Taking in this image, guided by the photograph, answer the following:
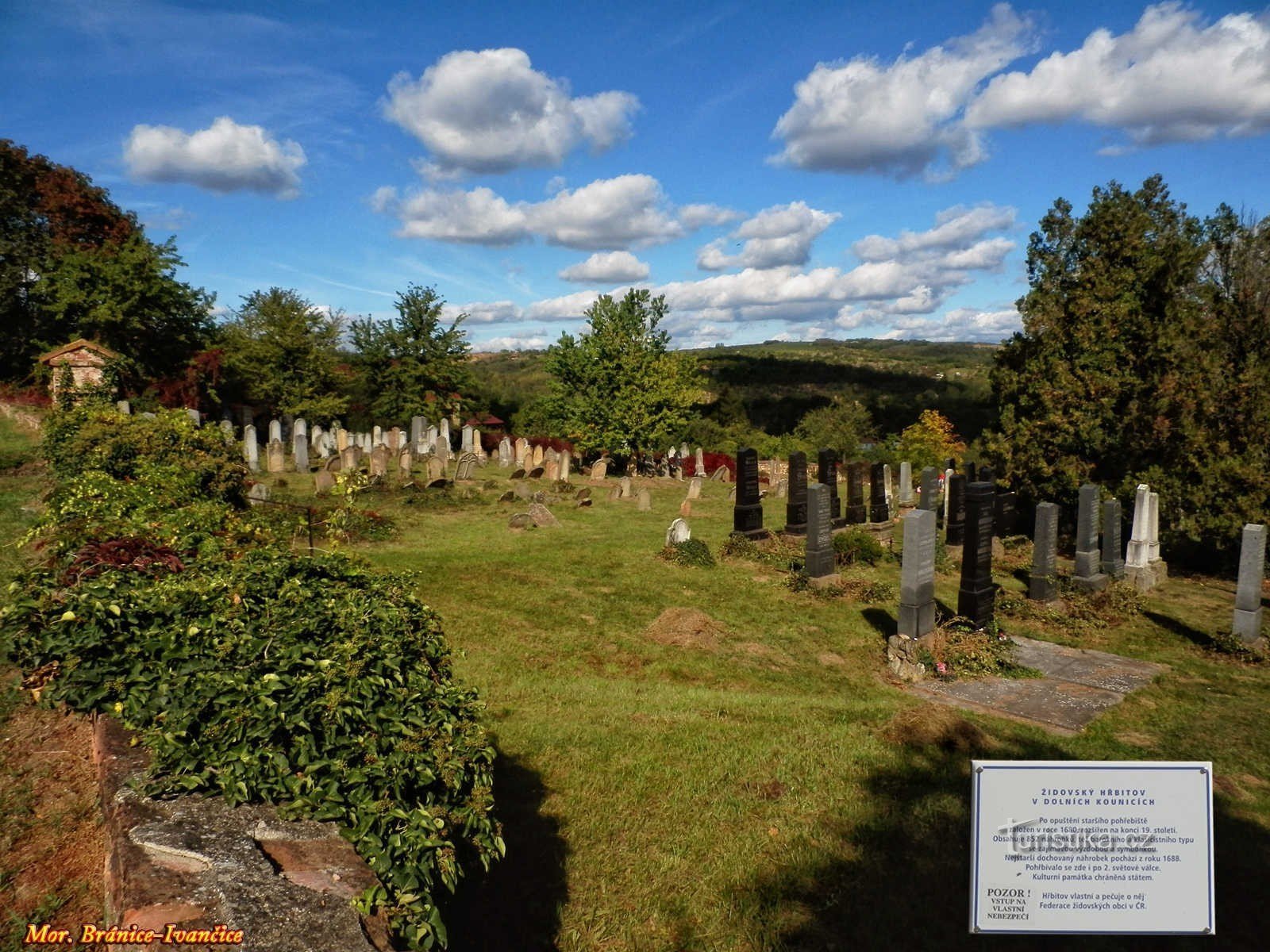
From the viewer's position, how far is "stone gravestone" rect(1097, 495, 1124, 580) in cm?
1412

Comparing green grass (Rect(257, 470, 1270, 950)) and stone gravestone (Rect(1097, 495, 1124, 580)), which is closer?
green grass (Rect(257, 470, 1270, 950))

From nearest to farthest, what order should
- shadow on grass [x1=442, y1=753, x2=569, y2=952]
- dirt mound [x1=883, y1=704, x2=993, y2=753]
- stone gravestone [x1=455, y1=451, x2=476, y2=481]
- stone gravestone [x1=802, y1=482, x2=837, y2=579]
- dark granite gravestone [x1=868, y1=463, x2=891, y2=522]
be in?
1. shadow on grass [x1=442, y1=753, x2=569, y2=952]
2. dirt mound [x1=883, y1=704, x2=993, y2=753]
3. stone gravestone [x1=802, y1=482, x2=837, y2=579]
4. dark granite gravestone [x1=868, y1=463, x2=891, y2=522]
5. stone gravestone [x1=455, y1=451, x2=476, y2=481]

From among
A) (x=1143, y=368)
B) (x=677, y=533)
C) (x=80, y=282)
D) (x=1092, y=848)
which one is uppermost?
(x=80, y=282)

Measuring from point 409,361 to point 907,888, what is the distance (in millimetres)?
31689

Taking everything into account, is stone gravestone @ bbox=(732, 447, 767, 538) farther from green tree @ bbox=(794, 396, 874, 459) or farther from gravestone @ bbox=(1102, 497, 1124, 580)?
green tree @ bbox=(794, 396, 874, 459)

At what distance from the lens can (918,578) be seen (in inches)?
401

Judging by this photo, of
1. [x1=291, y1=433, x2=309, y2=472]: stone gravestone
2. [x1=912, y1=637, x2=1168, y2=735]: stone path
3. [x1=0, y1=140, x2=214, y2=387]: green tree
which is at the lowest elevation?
[x1=912, y1=637, x2=1168, y2=735]: stone path

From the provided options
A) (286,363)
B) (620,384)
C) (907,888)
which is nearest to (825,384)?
(620,384)

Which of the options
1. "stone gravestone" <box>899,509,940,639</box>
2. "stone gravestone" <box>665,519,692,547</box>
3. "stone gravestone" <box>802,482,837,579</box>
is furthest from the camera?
"stone gravestone" <box>665,519,692,547</box>

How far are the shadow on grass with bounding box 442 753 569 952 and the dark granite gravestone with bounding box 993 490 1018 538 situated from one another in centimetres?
1481

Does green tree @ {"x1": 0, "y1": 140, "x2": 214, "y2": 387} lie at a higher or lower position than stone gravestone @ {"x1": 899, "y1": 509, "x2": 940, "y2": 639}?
higher

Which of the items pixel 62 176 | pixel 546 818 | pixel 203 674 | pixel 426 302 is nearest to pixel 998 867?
pixel 546 818

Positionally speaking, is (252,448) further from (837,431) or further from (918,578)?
(837,431)

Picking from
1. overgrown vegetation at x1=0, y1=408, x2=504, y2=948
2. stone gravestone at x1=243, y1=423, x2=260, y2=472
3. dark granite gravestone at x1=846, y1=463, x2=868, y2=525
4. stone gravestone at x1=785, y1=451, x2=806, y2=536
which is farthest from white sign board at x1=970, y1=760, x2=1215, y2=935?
stone gravestone at x1=243, y1=423, x2=260, y2=472
